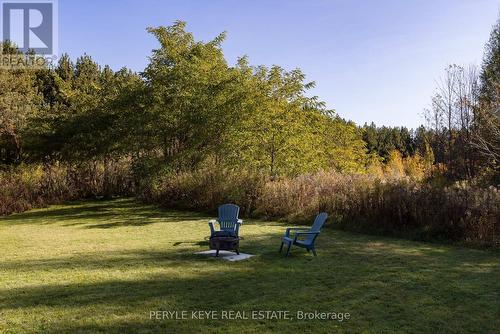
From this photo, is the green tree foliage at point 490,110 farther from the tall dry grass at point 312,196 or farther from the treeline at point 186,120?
the treeline at point 186,120

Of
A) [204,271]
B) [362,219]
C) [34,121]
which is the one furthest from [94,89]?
[204,271]

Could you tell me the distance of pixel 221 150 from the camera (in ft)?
53.8

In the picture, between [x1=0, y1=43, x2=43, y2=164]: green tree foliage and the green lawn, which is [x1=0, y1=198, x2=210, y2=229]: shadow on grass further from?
[x1=0, y1=43, x2=43, y2=164]: green tree foliage

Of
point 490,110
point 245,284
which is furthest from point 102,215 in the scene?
point 490,110

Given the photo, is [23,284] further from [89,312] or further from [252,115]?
[252,115]

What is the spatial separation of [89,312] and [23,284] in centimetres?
184

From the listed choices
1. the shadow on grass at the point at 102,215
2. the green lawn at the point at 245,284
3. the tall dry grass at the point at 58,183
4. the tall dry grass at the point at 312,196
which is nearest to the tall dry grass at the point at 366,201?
the tall dry grass at the point at 312,196

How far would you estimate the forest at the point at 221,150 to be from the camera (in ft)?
37.6

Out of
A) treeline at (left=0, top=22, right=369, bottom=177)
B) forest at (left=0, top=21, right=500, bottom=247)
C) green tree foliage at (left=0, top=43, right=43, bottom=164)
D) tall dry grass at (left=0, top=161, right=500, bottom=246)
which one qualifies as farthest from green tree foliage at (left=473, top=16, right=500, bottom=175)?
green tree foliage at (left=0, top=43, right=43, bottom=164)

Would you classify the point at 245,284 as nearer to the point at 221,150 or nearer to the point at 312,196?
the point at 312,196

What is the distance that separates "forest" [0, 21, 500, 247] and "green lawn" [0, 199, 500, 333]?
1671 millimetres

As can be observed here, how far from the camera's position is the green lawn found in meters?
4.51

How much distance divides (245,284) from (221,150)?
1070 cm

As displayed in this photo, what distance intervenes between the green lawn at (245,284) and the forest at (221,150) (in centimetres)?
167
